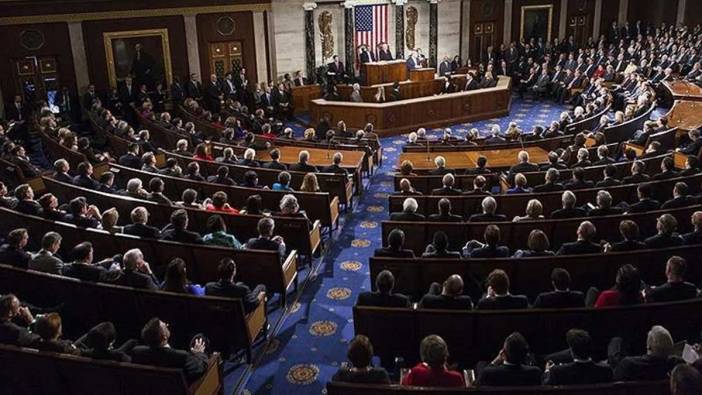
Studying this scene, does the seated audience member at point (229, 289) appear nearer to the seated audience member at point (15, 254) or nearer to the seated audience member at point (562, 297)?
the seated audience member at point (15, 254)

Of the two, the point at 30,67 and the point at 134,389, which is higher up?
the point at 30,67

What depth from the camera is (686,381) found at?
3.47 metres

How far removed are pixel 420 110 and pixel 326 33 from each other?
5344 millimetres

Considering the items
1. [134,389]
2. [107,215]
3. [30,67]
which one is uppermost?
[30,67]

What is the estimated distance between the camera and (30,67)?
1630cm

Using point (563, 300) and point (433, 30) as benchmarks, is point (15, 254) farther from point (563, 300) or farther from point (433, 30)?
point (433, 30)

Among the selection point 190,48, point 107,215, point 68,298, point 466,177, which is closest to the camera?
point 68,298

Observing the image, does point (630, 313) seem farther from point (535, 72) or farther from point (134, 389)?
point (535, 72)

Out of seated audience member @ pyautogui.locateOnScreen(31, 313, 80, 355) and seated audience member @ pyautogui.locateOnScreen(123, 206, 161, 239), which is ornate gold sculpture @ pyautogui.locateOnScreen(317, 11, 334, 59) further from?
seated audience member @ pyautogui.locateOnScreen(31, 313, 80, 355)

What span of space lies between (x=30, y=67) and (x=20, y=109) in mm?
1544

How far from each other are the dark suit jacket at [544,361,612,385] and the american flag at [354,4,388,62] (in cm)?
1783

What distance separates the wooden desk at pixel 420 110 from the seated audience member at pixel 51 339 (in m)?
12.2

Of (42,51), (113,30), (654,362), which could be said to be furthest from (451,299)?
(113,30)

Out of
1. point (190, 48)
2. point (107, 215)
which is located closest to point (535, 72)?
point (190, 48)
